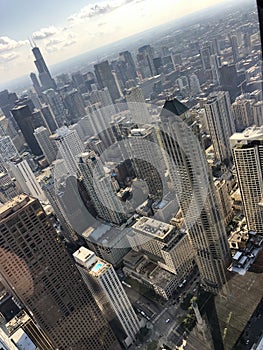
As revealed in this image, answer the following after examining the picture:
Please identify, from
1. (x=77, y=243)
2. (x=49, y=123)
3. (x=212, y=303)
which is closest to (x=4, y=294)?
(x=77, y=243)

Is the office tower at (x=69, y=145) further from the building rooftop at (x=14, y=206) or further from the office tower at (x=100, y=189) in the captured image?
the building rooftop at (x=14, y=206)

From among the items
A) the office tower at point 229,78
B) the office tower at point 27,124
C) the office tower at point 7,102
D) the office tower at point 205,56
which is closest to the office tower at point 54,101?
the office tower at point 7,102

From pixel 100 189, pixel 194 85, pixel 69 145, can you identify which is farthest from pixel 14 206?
pixel 194 85

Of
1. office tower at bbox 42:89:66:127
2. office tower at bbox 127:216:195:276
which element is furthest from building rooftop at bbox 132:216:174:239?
office tower at bbox 42:89:66:127

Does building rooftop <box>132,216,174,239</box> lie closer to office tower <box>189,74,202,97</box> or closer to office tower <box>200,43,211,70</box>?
office tower <box>189,74,202,97</box>

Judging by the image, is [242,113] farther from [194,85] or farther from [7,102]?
[7,102]

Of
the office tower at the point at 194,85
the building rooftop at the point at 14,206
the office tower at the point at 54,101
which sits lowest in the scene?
the office tower at the point at 194,85

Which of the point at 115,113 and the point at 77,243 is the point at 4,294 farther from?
the point at 115,113
